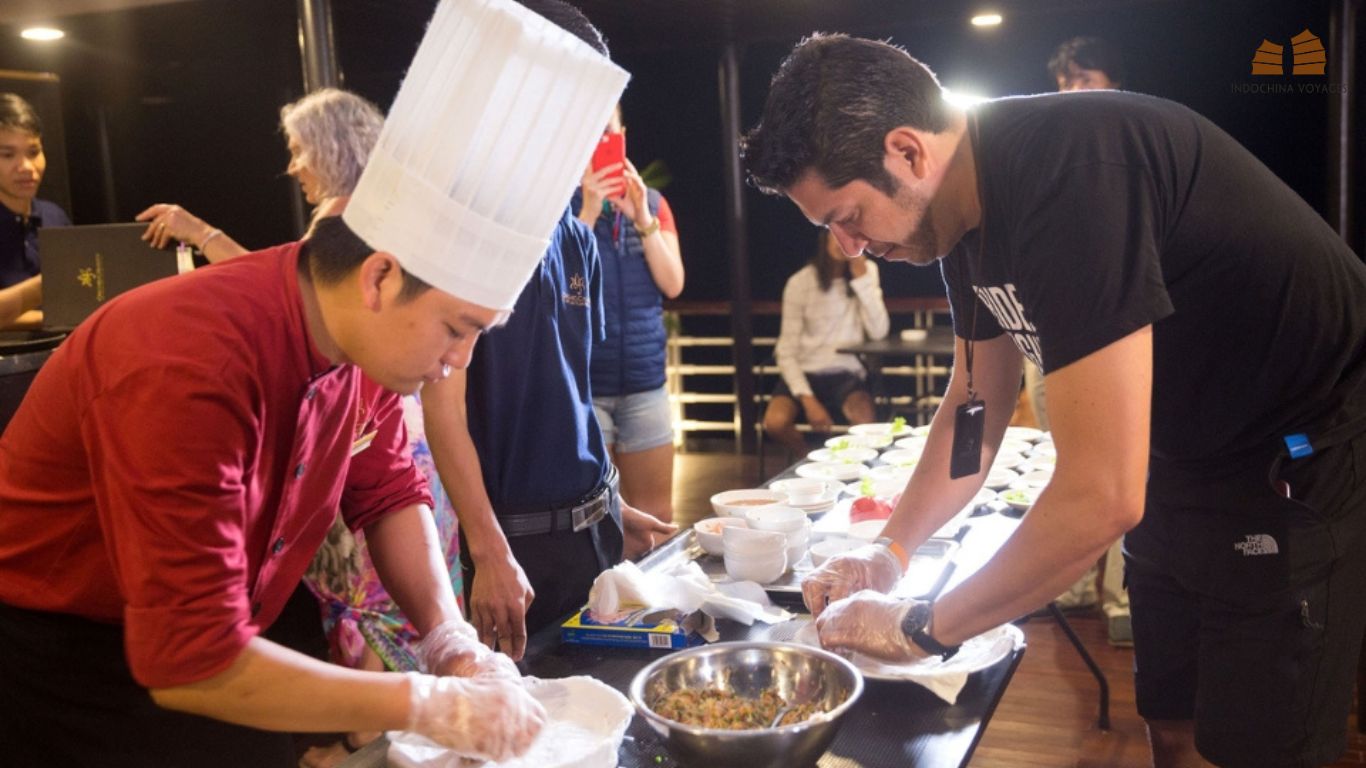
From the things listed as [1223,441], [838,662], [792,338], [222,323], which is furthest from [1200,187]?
[792,338]

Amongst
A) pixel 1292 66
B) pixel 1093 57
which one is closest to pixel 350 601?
pixel 1093 57

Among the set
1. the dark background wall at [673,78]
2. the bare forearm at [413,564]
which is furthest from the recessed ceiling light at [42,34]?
the bare forearm at [413,564]

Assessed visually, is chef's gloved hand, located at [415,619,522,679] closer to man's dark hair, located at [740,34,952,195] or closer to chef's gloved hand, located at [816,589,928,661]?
chef's gloved hand, located at [816,589,928,661]

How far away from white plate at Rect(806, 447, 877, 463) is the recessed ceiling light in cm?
677

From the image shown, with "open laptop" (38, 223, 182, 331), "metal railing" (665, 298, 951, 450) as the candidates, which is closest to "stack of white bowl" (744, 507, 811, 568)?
"open laptop" (38, 223, 182, 331)

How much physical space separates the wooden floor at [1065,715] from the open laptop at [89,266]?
114 inches

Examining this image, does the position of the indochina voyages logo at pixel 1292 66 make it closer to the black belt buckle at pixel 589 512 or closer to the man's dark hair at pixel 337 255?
the black belt buckle at pixel 589 512

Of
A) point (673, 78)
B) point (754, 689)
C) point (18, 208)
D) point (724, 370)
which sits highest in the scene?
point (673, 78)

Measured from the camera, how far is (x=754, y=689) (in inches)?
55.7

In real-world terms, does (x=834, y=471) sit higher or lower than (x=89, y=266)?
lower

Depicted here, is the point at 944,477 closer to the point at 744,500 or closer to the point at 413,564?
the point at 744,500

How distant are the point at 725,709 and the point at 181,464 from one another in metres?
0.69

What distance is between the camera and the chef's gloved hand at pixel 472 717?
3.71ft

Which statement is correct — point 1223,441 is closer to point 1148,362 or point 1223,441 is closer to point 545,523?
point 1148,362
